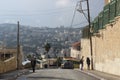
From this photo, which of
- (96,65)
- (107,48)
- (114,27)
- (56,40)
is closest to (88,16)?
(96,65)

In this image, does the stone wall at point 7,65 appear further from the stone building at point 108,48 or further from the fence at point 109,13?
the fence at point 109,13

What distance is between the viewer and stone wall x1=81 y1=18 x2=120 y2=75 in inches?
1407

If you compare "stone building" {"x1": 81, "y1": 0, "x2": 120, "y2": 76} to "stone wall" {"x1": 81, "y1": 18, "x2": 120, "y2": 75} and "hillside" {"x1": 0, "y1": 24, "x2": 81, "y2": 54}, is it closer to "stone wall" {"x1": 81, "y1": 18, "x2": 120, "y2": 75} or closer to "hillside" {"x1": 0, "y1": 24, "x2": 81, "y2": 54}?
"stone wall" {"x1": 81, "y1": 18, "x2": 120, "y2": 75}

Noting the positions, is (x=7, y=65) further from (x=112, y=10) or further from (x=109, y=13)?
(x=112, y=10)

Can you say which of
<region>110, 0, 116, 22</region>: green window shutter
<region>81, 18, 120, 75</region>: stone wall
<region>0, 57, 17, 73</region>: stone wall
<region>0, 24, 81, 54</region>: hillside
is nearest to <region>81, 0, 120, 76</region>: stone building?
<region>81, 18, 120, 75</region>: stone wall

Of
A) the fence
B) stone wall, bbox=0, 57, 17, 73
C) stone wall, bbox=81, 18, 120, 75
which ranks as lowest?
stone wall, bbox=0, 57, 17, 73

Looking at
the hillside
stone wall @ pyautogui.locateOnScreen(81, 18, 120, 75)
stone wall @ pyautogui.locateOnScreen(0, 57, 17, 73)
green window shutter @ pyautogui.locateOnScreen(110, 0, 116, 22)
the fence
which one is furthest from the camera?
the hillside

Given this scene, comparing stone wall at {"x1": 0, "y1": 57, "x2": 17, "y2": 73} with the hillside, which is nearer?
stone wall at {"x1": 0, "y1": 57, "x2": 17, "y2": 73}

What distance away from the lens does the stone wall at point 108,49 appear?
35.8 metres

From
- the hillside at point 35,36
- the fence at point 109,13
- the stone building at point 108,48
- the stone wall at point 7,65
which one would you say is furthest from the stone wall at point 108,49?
the hillside at point 35,36

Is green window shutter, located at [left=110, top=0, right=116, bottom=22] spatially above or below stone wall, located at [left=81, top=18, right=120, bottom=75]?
above

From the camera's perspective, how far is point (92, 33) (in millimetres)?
56375

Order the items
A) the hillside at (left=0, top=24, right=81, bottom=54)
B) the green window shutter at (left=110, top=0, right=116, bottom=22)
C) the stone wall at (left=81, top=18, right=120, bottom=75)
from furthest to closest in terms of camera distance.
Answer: the hillside at (left=0, top=24, right=81, bottom=54)
the green window shutter at (left=110, top=0, right=116, bottom=22)
the stone wall at (left=81, top=18, right=120, bottom=75)

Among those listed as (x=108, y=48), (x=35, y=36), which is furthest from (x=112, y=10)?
(x=35, y=36)
